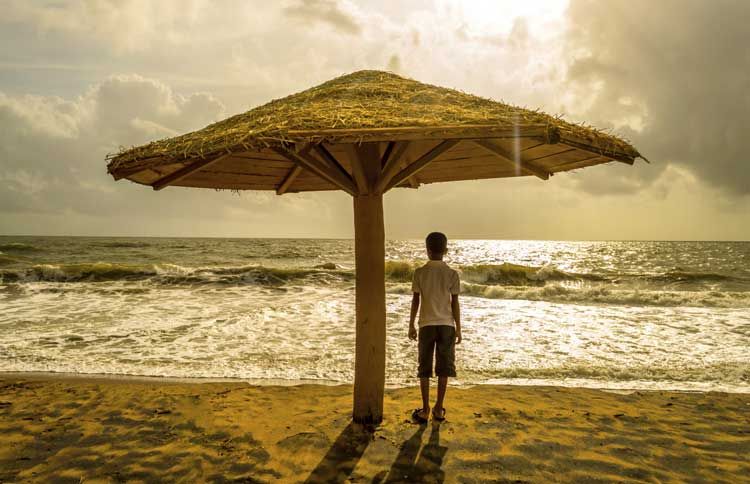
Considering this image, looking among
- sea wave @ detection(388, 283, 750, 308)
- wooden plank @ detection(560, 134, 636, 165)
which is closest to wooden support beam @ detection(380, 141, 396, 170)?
wooden plank @ detection(560, 134, 636, 165)

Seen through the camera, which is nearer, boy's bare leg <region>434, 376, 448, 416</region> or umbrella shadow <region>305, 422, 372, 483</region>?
umbrella shadow <region>305, 422, 372, 483</region>

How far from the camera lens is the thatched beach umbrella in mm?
3082

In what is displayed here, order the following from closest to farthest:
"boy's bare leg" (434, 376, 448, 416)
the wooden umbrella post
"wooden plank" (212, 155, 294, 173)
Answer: the wooden umbrella post → "boy's bare leg" (434, 376, 448, 416) → "wooden plank" (212, 155, 294, 173)

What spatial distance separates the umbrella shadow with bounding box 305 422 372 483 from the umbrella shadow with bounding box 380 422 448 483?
0.34m

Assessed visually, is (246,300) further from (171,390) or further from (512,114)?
(512,114)

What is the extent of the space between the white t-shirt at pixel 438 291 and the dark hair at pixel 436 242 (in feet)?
0.36

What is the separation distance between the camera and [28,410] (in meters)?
5.30

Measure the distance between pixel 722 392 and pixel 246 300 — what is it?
1254 cm

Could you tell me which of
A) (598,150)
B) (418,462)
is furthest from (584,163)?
(418,462)

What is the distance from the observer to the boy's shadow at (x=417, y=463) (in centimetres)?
356

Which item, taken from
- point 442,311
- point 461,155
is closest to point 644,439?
point 442,311

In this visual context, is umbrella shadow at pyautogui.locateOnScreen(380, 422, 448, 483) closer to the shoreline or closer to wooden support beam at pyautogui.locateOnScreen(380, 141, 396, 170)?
the shoreline

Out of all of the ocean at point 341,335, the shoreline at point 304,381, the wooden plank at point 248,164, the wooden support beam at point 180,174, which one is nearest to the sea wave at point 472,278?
the ocean at point 341,335

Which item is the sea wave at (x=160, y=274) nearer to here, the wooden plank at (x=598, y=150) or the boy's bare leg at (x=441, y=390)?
the boy's bare leg at (x=441, y=390)
